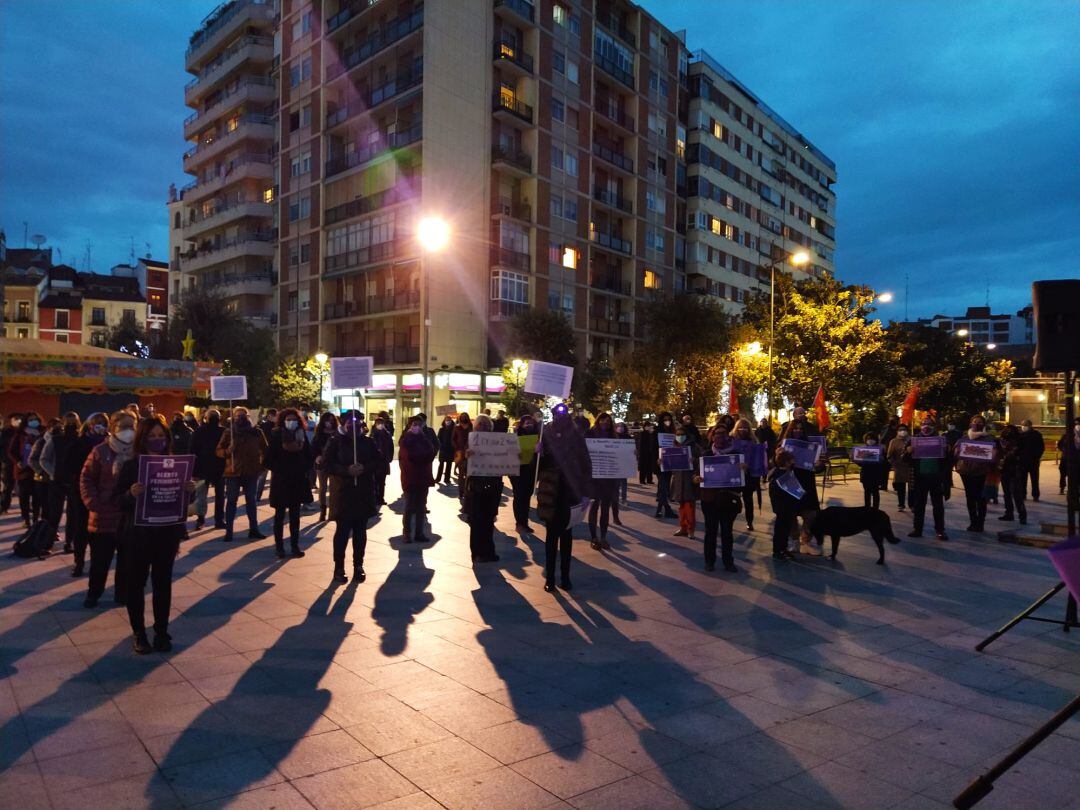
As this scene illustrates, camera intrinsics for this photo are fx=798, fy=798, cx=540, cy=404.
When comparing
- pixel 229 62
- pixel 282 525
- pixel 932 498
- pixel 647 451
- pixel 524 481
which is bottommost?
pixel 282 525

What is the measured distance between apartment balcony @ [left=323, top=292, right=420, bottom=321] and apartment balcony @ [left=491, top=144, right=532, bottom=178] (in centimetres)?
873

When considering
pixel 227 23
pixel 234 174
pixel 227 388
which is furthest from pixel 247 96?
pixel 227 388

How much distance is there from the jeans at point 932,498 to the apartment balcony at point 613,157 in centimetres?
4136

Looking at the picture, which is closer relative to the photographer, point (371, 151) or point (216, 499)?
point (216, 499)

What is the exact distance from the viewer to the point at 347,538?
8594mm

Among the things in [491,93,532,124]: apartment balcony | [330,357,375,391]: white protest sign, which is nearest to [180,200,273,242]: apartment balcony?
[491,93,532,124]: apartment balcony

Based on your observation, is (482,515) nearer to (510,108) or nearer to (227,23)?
(510,108)

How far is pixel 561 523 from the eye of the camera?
8.22 m

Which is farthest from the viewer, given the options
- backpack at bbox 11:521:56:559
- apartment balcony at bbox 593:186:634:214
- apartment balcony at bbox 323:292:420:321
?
apartment balcony at bbox 593:186:634:214

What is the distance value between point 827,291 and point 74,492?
3172 cm

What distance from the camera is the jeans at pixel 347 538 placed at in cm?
859

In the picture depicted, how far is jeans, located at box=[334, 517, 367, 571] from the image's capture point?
8.59 m

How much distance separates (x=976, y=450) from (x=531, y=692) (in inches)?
401

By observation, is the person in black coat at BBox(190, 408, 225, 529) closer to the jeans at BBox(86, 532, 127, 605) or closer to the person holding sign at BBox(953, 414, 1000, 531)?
the jeans at BBox(86, 532, 127, 605)
